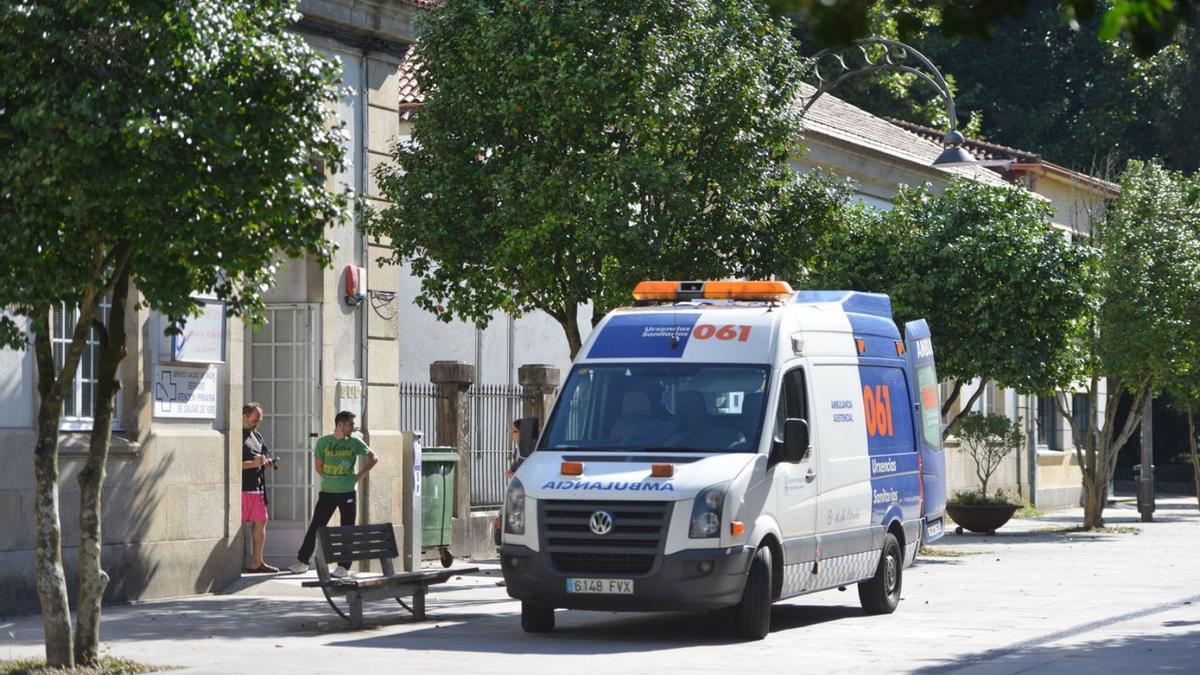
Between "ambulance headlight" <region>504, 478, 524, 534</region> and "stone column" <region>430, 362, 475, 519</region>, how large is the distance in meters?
8.38

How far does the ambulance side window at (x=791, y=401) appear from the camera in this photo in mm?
13742

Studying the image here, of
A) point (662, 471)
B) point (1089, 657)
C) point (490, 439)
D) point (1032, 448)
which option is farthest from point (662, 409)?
point (1032, 448)

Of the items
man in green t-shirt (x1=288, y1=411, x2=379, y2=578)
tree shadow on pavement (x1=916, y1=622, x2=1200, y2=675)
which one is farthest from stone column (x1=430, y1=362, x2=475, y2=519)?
tree shadow on pavement (x1=916, y1=622, x2=1200, y2=675)

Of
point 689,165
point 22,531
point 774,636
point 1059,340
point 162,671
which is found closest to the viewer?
point 162,671

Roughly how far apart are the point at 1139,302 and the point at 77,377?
19817mm

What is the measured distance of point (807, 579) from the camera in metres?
14.1

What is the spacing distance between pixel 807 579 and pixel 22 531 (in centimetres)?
621

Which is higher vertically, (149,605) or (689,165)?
(689,165)

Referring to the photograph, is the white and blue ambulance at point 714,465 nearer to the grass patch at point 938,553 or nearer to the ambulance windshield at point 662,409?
the ambulance windshield at point 662,409

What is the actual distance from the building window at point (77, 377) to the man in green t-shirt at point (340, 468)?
1913mm

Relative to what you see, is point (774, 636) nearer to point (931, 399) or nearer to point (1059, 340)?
point (931, 399)

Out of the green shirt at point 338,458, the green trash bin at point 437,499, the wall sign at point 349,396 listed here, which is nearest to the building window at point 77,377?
the green shirt at point 338,458

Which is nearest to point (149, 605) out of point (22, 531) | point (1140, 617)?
point (22, 531)

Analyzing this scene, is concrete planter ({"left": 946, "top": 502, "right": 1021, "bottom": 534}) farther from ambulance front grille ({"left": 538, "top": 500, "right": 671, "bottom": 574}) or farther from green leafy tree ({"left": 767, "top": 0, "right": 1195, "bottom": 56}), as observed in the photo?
green leafy tree ({"left": 767, "top": 0, "right": 1195, "bottom": 56})
